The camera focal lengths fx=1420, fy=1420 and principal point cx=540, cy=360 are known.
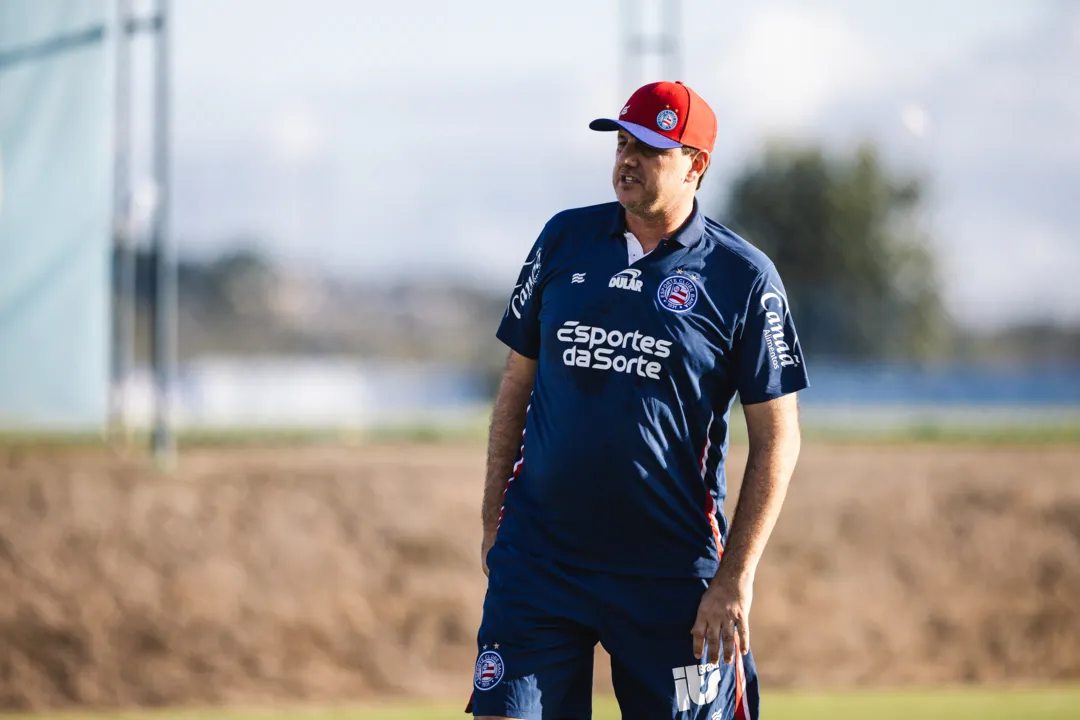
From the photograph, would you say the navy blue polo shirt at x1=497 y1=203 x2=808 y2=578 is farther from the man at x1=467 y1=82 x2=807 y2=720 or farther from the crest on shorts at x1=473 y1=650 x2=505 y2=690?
the crest on shorts at x1=473 y1=650 x2=505 y2=690

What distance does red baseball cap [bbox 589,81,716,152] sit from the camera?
3.84 m

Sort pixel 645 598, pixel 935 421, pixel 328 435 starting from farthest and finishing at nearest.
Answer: pixel 935 421 → pixel 328 435 → pixel 645 598

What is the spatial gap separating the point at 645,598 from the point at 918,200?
908 inches

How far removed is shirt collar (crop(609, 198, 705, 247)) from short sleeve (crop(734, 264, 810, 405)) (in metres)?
0.21

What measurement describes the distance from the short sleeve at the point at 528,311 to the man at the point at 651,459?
0.13 meters

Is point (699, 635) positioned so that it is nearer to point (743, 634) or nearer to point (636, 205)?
point (743, 634)

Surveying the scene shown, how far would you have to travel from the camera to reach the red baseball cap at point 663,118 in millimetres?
3840

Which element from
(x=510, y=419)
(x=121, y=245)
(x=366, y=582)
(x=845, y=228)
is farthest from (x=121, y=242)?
(x=845, y=228)

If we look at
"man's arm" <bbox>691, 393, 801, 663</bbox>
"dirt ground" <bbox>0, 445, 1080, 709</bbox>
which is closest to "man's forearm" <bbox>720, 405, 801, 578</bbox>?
"man's arm" <bbox>691, 393, 801, 663</bbox>

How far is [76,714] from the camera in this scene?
9227 mm

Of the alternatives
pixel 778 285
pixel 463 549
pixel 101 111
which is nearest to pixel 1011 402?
pixel 463 549

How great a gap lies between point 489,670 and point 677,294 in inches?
44.8

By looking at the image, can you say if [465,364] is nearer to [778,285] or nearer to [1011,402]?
[1011,402]

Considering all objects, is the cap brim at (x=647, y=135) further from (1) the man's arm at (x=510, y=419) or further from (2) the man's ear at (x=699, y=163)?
(1) the man's arm at (x=510, y=419)
